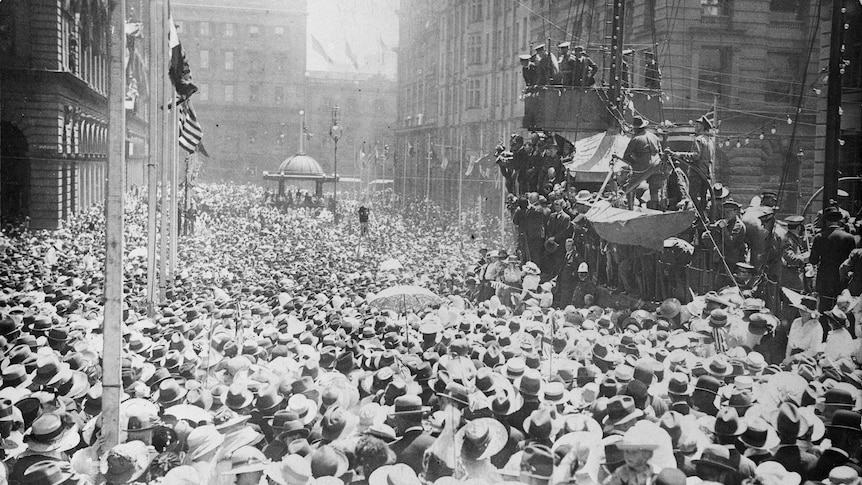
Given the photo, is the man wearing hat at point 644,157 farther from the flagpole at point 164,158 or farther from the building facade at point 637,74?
the flagpole at point 164,158

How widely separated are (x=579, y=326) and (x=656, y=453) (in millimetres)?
5721

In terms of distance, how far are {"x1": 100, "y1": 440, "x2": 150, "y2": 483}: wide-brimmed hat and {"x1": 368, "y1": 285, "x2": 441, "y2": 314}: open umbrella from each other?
584 centimetres

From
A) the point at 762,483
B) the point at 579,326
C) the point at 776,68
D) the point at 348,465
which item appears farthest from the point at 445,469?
the point at 776,68

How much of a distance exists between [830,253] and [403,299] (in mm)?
6131

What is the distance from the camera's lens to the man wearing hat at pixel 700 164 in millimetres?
12914

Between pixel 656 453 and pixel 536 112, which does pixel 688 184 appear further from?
pixel 656 453

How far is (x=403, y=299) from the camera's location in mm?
12266

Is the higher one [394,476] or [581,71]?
[581,71]

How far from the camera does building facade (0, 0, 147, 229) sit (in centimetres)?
1666

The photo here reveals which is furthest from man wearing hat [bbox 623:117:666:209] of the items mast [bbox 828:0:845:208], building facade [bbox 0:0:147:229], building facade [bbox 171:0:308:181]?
building facade [bbox 171:0:308:181]

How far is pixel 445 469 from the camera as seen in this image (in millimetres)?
6215

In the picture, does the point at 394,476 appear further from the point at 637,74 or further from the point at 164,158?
the point at 637,74

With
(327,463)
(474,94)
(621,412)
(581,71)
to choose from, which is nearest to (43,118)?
(581,71)

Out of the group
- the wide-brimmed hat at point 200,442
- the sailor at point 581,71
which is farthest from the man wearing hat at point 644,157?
the wide-brimmed hat at point 200,442
